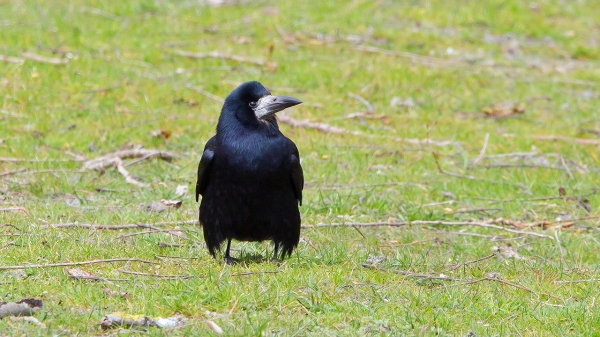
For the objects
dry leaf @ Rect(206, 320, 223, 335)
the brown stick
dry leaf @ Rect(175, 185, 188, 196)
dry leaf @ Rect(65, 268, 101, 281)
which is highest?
dry leaf @ Rect(206, 320, 223, 335)

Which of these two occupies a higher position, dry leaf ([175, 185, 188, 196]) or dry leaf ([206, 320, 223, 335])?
dry leaf ([206, 320, 223, 335])

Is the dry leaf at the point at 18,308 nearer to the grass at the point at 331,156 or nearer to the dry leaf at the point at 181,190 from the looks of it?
the grass at the point at 331,156

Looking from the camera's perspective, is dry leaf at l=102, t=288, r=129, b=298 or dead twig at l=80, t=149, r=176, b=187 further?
dead twig at l=80, t=149, r=176, b=187

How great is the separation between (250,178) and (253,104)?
56cm

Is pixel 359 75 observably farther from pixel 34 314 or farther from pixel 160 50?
pixel 34 314

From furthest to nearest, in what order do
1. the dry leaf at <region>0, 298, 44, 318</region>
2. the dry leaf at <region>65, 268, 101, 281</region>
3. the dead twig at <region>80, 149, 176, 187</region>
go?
the dead twig at <region>80, 149, 176, 187</region> < the dry leaf at <region>65, 268, 101, 281</region> < the dry leaf at <region>0, 298, 44, 318</region>

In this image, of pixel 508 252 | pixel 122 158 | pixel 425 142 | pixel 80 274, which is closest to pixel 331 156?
pixel 425 142

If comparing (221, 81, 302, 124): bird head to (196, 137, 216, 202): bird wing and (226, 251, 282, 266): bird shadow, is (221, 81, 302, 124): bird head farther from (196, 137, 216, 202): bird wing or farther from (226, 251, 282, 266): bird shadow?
(226, 251, 282, 266): bird shadow

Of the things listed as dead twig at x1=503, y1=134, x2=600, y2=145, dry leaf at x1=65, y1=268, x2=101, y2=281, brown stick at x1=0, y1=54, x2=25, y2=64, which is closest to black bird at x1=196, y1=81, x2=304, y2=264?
dry leaf at x1=65, y1=268, x2=101, y2=281

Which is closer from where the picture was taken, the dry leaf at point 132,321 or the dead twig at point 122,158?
the dry leaf at point 132,321

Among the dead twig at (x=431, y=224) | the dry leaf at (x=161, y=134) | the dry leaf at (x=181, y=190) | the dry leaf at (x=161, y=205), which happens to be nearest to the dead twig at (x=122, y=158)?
the dry leaf at (x=181, y=190)

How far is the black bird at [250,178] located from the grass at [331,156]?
0.76 feet

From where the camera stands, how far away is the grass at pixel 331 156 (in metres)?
4.75

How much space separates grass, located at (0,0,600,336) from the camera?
15.6 feet
